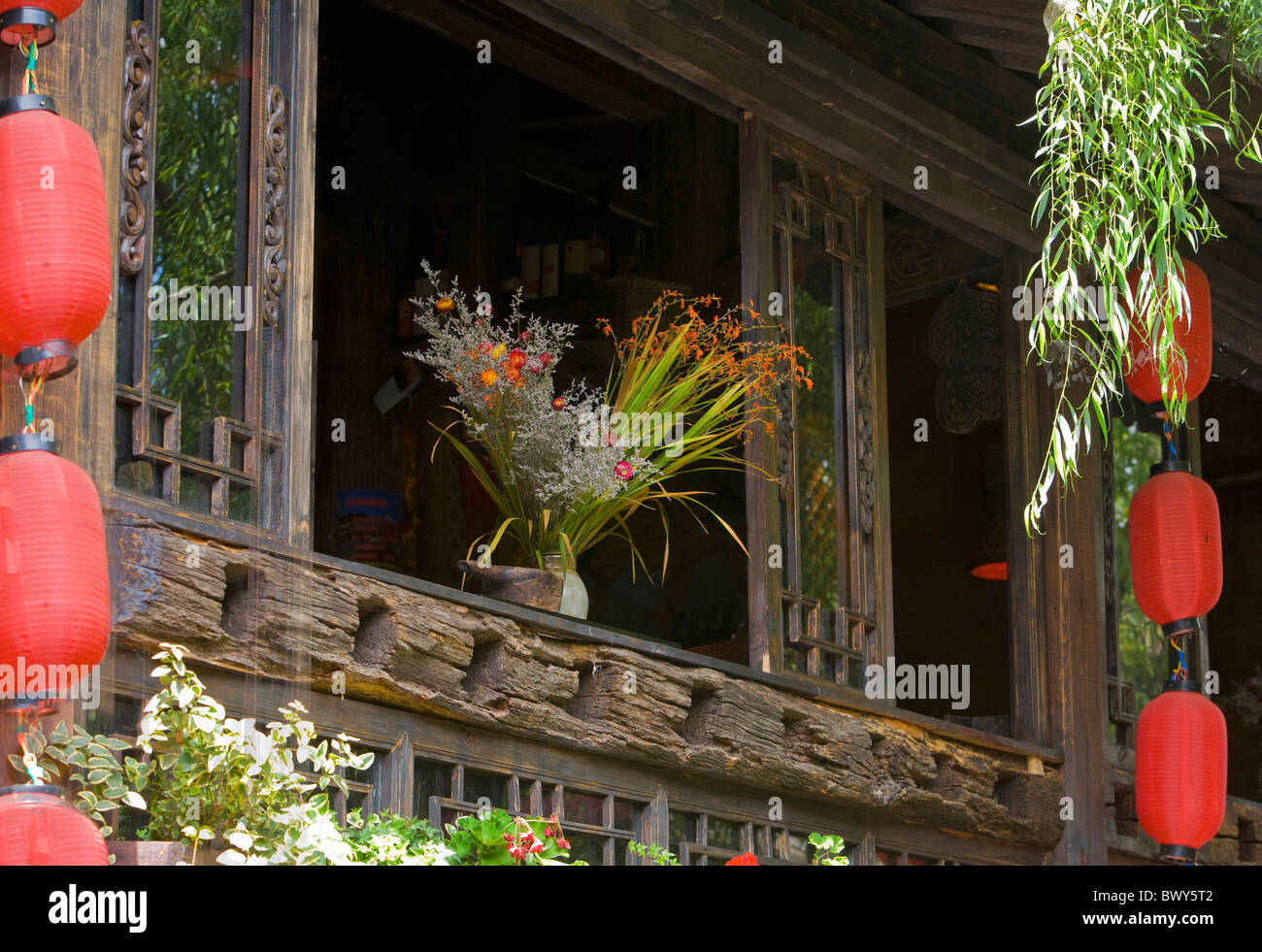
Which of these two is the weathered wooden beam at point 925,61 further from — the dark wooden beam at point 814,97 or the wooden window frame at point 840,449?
the wooden window frame at point 840,449

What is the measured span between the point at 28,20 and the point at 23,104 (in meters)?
0.16

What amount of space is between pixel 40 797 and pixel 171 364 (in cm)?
104

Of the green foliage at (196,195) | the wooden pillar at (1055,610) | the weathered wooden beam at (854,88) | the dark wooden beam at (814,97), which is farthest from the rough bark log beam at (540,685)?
the weathered wooden beam at (854,88)

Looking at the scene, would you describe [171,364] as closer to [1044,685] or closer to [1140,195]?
[1140,195]

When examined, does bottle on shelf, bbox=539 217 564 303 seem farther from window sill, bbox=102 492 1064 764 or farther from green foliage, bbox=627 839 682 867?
green foliage, bbox=627 839 682 867

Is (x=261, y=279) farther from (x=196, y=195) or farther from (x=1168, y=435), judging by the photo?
(x=1168, y=435)

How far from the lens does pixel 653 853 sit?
4488 millimetres

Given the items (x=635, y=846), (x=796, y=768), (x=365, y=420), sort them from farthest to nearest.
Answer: (x=365, y=420) → (x=796, y=768) → (x=635, y=846)

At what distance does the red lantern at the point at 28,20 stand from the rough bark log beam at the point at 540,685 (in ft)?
2.84

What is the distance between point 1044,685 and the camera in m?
6.19

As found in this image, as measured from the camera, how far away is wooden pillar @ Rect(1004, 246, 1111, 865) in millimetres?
6148
